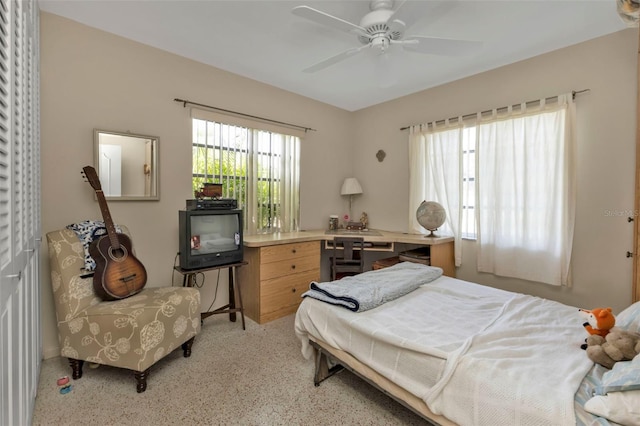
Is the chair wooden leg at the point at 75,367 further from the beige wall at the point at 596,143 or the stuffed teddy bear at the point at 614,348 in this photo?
the beige wall at the point at 596,143

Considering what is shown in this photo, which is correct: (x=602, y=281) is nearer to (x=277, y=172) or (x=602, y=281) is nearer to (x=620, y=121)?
(x=620, y=121)

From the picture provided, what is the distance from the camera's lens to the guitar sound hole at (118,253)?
206cm

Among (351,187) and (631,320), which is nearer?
(631,320)

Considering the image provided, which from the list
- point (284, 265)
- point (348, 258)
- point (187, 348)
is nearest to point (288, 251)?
point (284, 265)

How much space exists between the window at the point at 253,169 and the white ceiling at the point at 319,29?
2.24 feet

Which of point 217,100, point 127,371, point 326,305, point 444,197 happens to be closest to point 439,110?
point 444,197

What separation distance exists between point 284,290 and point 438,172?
2213mm

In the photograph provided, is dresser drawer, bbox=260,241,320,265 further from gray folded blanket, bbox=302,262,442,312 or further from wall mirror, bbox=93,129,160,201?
wall mirror, bbox=93,129,160,201

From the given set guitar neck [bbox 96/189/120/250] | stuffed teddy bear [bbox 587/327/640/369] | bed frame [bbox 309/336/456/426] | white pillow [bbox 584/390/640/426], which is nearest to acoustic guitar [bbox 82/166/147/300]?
guitar neck [bbox 96/189/120/250]

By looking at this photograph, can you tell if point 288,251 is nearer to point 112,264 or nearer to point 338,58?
point 112,264

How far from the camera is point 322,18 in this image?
1684mm

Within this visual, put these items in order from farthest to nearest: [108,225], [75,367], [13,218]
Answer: [108,225]
[75,367]
[13,218]

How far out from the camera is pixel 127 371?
2.05m

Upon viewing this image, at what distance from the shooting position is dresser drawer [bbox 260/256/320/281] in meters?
2.91
